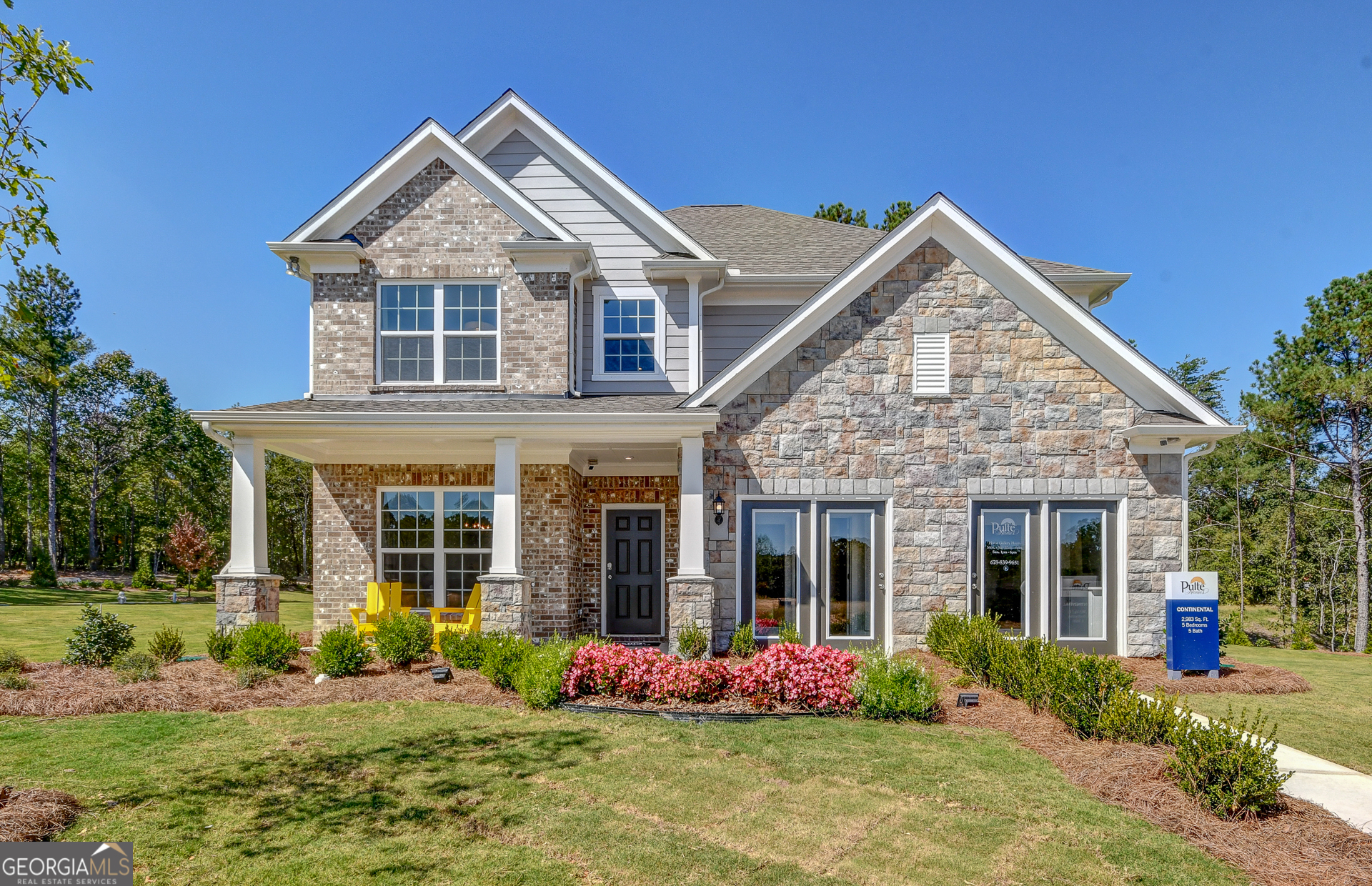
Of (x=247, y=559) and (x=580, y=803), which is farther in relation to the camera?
(x=247, y=559)

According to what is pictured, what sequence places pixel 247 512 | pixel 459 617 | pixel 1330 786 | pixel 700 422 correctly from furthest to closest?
pixel 459 617 < pixel 247 512 < pixel 700 422 < pixel 1330 786

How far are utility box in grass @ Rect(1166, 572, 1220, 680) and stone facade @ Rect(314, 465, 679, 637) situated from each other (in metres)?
7.47

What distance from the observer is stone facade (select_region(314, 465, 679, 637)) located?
1264 centimetres

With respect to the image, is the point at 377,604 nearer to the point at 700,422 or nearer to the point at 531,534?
the point at 531,534

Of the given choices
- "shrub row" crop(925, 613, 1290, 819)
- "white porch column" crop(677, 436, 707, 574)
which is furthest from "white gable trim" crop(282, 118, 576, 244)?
"shrub row" crop(925, 613, 1290, 819)

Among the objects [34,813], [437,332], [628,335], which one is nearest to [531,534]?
[437,332]

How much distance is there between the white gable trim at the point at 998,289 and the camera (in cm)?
1101

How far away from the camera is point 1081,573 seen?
445 inches

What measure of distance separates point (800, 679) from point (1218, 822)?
3835 mm

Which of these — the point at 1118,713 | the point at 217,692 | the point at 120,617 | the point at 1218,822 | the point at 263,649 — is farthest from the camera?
the point at 120,617

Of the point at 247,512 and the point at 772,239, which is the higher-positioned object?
the point at 772,239

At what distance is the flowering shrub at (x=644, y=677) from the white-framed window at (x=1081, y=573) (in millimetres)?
5915

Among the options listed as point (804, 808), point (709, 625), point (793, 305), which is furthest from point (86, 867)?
point (793, 305)

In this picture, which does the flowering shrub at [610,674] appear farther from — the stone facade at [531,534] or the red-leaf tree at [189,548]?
the red-leaf tree at [189,548]
